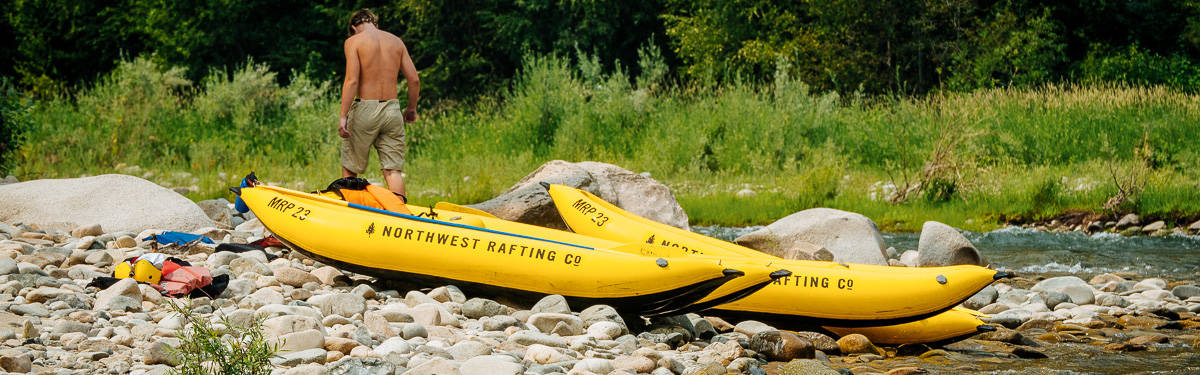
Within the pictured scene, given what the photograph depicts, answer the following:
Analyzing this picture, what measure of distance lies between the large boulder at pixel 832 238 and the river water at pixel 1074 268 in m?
1.24

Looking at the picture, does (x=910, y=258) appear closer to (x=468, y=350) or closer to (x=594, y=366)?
(x=594, y=366)

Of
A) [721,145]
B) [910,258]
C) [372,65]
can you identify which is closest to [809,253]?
[910,258]

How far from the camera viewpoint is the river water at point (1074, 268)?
5703mm

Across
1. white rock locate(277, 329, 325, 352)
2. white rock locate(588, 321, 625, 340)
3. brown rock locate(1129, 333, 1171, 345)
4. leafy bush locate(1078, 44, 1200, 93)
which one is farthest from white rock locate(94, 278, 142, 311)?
leafy bush locate(1078, 44, 1200, 93)

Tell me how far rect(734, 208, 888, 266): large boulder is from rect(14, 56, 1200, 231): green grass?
2961mm

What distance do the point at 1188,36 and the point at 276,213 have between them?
2311 cm

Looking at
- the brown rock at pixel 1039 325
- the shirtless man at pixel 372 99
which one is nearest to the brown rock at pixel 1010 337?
the brown rock at pixel 1039 325

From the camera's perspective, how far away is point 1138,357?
19.5 feet

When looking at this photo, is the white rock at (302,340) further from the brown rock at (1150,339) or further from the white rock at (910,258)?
the white rock at (910,258)

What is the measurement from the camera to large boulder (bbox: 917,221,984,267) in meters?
8.70

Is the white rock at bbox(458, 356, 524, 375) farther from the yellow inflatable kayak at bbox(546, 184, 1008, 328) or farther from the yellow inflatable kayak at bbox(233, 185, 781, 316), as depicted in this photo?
the yellow inflatable kayak at bbox(546, 184, 1008, 328)

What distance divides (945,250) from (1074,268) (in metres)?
1.41

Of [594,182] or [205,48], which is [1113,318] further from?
[205,48]

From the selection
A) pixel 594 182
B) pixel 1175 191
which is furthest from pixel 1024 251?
pixel 594 182
